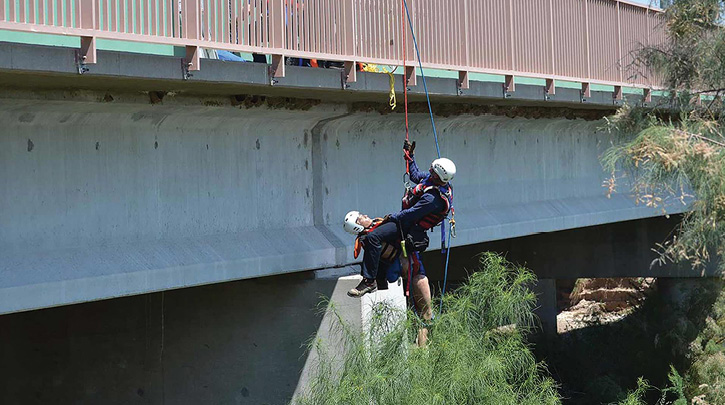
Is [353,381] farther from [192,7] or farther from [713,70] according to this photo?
[713,70]

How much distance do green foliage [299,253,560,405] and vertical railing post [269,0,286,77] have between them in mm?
2244

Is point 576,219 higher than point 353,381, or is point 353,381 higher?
point 576,219

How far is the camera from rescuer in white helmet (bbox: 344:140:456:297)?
9352mm

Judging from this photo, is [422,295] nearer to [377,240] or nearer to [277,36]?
[377,240]

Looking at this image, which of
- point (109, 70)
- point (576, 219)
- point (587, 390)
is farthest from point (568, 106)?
point (109, 70)

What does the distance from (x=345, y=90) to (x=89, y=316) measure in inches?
162

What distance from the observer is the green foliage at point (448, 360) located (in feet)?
26.6

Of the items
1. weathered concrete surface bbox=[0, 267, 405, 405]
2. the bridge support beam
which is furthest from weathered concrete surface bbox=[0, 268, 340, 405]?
the bridge support beam

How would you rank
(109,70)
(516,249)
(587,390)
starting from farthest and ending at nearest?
(516,249), (587,390), (109,70)

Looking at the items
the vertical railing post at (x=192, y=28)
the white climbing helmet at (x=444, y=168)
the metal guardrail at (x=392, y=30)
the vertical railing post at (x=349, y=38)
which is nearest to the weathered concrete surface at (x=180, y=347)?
the white climbing helmet at (x=444, y=168)

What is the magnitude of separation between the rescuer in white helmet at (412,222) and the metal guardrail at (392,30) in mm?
1198

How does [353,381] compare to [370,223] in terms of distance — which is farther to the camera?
[370,223]

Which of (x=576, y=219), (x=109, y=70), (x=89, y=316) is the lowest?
(x=89, y=316)

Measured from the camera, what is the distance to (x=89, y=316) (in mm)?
11406
